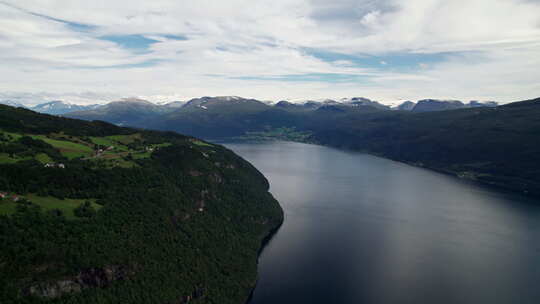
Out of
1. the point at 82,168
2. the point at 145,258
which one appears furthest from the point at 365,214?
the point at 82,168

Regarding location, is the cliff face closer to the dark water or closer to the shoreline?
the shoreline

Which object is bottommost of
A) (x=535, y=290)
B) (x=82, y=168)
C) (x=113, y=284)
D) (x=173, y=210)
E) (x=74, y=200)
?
(x=535, y=290)

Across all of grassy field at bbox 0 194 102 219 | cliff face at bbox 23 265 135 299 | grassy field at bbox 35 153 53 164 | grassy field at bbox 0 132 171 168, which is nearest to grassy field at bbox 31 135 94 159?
grassy field at bbox 0 132 171 168

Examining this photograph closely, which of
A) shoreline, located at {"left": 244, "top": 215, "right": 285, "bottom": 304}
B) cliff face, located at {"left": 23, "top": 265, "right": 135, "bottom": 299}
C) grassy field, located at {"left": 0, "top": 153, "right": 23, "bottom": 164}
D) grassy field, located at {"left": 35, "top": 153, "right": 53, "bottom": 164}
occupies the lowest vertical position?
shoreline, located at {"left": 244, "top": 215, "right": 285, "bottom": 304}

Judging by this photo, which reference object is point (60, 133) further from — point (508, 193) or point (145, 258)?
point (508, 193)

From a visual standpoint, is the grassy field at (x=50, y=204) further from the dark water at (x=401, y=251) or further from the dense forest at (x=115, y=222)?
the dark water at (x=401, y=251)
